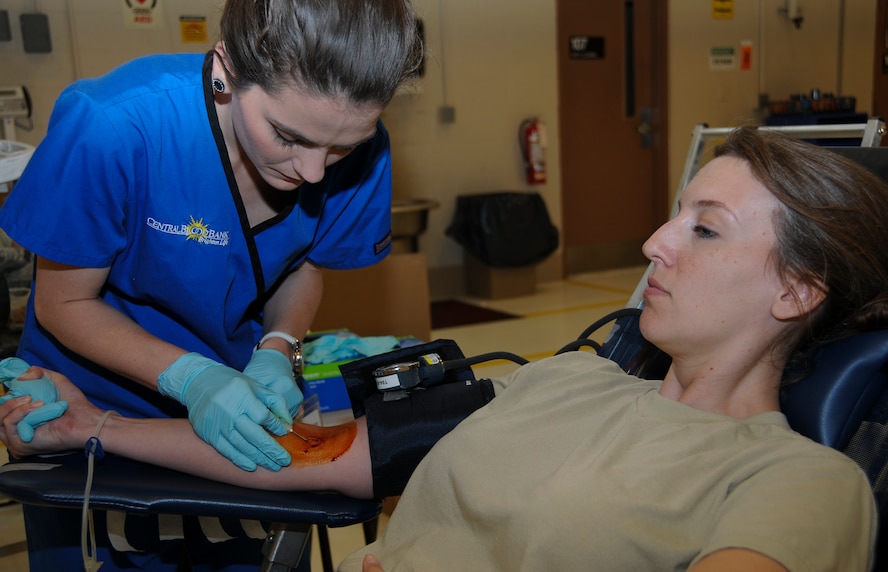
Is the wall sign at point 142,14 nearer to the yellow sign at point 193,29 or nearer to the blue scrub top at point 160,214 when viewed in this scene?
the yellow sign at point 193,29

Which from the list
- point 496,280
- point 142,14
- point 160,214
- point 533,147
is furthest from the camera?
point 533,147

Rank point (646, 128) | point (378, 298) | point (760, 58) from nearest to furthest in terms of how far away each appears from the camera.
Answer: point (378, 298), point (646, 128), point (760, 58)

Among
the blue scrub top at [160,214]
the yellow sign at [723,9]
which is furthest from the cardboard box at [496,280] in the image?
the blue scrub top at [160,214]

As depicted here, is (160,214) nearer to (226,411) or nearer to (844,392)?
(226,411)

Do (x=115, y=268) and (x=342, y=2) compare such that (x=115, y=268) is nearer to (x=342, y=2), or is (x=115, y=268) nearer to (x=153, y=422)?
(x=153, y=422)

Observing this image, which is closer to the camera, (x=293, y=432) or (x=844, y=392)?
(x=844, y=392)

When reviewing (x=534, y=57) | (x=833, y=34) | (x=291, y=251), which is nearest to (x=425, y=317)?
(x=291, y=251)

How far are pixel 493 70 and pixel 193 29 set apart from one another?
1949 millimetres

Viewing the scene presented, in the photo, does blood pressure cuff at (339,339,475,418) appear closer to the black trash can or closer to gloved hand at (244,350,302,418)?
gloved hand at (244,350,302,418)

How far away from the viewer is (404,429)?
1230 mm

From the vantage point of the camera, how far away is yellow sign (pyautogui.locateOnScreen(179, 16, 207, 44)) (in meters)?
4.38

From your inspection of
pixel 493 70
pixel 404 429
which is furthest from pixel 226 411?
pixel 493 70

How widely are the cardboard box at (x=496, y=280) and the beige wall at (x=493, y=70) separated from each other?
10cm

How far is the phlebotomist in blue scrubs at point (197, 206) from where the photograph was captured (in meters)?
1.11
